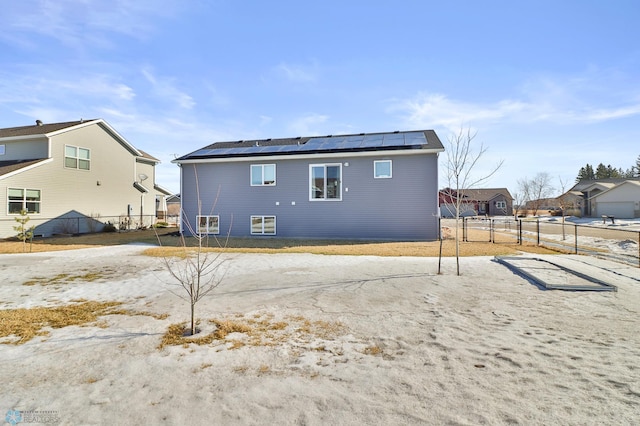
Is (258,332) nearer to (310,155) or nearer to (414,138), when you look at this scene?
(310,155)

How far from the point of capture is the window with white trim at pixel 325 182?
16.9 metres

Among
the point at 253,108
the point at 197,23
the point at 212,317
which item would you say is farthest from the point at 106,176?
the point at 212,317

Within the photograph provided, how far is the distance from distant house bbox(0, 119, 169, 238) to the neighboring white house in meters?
51.7

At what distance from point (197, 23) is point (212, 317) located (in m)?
10.9

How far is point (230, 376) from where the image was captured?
3354 millimetres

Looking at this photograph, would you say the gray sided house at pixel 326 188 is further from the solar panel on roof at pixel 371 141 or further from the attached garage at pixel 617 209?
the attached garage at pixel 617 209

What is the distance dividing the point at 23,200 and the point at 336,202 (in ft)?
61.1

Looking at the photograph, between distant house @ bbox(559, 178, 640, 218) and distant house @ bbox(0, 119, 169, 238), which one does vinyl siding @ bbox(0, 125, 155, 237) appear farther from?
distant house @ bbox(559, 178, 640, 218)

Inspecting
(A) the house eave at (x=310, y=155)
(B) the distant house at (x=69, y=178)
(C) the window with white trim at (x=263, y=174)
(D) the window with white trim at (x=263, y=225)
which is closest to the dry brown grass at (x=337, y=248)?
(D) the window with white trim at (x=263, y=225)

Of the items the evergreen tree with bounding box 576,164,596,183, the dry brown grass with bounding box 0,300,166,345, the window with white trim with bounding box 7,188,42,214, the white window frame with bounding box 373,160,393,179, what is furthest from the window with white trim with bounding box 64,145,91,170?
the evergreen tree with bounding box 576,164,596,183

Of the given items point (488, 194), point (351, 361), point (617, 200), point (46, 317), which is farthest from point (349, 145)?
point (488, 194)

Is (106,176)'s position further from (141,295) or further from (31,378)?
(31,378)

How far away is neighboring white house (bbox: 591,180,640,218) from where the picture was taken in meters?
37.5

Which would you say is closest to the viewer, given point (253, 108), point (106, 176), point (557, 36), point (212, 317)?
point (212, 317)
